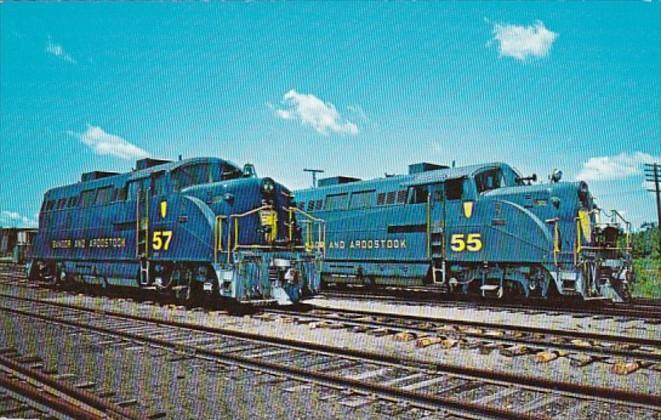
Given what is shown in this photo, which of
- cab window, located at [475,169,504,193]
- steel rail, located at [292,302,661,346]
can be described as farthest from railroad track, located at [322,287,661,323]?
steel rail, located at [292,302,661,346]

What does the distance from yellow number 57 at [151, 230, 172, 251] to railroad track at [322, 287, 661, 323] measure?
486 cm

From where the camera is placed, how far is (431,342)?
24.8 ft

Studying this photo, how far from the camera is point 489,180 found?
13.9 metres

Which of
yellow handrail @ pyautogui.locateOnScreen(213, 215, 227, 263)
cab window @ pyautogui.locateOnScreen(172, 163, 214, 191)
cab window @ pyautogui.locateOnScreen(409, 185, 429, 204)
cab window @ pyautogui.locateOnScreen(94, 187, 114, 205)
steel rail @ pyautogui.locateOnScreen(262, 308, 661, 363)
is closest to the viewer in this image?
steel rail @ pyautogui.locateOnScreen(262, 308, 661, 363)

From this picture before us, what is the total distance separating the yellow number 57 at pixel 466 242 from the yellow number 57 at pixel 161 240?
624cm

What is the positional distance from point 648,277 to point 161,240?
14138mm

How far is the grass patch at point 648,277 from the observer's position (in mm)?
17500

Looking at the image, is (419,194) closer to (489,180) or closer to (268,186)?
(489,180)

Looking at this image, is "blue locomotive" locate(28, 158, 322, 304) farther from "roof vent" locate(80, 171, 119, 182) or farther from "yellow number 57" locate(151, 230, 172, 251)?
"roof vent" locate(80, 171, 119, 182)

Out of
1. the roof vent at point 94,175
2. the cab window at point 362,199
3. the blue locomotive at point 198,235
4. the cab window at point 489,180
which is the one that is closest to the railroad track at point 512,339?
the blue locomotive at point 198,235

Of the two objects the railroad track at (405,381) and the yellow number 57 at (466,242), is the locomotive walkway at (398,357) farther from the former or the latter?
the yellow number 57 at (466,242)

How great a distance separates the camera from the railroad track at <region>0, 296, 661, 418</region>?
463 cm

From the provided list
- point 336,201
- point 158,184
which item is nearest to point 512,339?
point 158,184

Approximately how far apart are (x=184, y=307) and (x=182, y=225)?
1610mm
